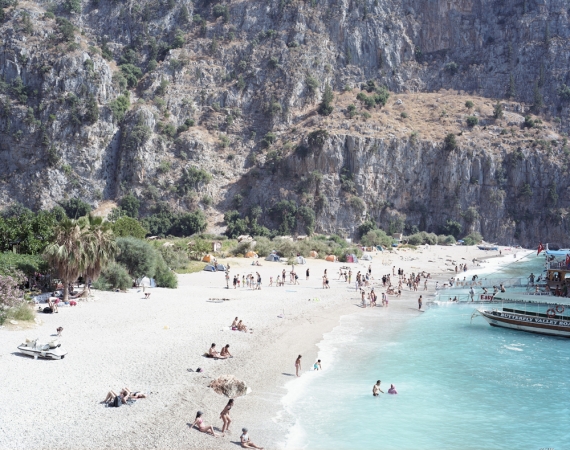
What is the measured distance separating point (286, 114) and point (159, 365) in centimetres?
8108

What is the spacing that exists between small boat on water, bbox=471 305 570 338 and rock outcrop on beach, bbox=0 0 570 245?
51.3 m

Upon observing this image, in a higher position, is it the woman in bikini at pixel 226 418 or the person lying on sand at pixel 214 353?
the person lying on sand at pixel 214 353

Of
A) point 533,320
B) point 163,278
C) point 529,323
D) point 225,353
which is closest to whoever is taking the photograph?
point 225,353

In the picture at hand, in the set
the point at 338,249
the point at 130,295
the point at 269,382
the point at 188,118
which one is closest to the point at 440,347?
the point at 269,382

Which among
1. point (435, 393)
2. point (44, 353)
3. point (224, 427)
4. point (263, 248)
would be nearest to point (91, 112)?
point (263, 248)

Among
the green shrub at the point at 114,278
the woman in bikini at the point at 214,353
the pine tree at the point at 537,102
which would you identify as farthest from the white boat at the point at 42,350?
the pine tree at the point at 537,102

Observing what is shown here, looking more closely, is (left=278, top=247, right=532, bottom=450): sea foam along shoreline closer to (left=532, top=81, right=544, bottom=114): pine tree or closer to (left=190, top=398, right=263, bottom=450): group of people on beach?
(left=190, top=398, right=263, bottom=450): group of people on beach

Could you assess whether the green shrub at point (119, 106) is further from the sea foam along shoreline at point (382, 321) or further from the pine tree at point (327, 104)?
the sea foam along shoreline at point (382, 321)

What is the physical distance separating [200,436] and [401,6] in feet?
396

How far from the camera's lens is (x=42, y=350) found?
699 inches

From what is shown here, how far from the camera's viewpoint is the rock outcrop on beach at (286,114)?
83.8 meters

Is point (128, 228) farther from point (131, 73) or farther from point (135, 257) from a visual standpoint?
point (131, 73)

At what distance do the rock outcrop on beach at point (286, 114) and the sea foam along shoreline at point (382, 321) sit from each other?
21737 millimetres

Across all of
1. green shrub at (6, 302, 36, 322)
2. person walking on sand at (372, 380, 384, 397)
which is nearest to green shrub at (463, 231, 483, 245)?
person walking on sand at (372, 380, 384, 397)
